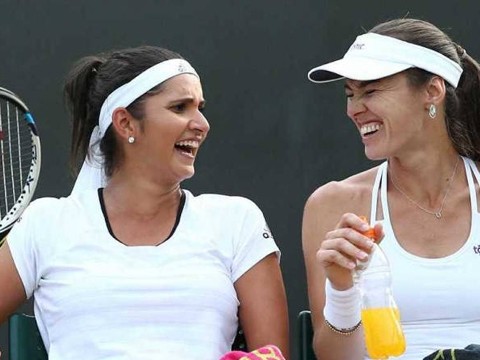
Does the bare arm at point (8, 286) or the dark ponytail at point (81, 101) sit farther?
the dark ponytail at point (81, 101)

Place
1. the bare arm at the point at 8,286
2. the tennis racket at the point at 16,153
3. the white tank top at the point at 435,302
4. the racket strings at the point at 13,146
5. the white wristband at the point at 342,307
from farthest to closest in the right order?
the racket strings at the point at 13,146, the tennis racket at the point at 16,153, the bare arm at the point at 8,286, the white tank top at the point at 435,302, the white wristband at the point at 342,307

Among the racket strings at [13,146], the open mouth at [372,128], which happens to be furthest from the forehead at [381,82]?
the racket strings at [13,146]

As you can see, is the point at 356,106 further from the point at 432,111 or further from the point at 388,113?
the point at 432,111

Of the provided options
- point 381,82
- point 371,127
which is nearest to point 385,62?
point 381,82

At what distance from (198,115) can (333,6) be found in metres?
1.37

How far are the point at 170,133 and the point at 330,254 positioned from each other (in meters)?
0.73

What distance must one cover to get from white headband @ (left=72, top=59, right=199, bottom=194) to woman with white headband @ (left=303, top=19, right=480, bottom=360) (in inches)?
15.0

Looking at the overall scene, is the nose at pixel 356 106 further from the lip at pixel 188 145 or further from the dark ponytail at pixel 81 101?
the dark ponytail at pixel 81 101

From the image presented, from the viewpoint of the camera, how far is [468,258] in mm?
3482

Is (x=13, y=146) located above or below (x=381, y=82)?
below

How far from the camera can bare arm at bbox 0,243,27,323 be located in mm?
3637

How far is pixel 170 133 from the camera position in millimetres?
3691

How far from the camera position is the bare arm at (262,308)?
11.7ft

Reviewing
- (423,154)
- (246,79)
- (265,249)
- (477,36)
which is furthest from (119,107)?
(477,36)
